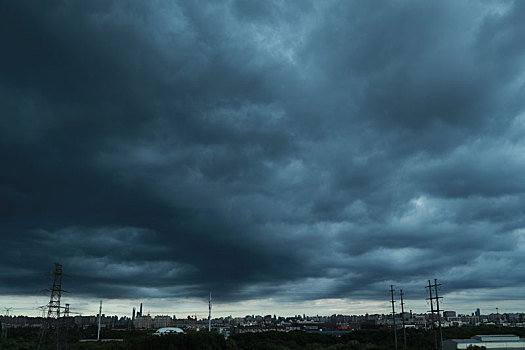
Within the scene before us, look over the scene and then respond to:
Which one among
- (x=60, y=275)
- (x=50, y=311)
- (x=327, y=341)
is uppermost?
(x=60, y=275)

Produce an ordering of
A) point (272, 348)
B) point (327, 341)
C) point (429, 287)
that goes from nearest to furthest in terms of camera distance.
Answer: point (429, 287), point (272, 348), point (327, 341)

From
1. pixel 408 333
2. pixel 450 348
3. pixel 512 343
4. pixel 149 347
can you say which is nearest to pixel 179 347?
pixel 149 347

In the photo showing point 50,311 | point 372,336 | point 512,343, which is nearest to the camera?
point 50,311

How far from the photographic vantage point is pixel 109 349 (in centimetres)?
11875

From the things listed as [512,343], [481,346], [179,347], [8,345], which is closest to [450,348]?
[481,346]

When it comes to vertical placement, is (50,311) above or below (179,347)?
above

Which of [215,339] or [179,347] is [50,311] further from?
[215,339]

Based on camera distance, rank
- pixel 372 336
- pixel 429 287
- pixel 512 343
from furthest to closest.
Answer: pixel 372 336, pixel 512 343, pixel 429 287

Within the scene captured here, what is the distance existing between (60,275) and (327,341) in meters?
155

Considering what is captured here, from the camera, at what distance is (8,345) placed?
120 m

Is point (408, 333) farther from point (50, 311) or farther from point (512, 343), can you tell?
point (50, 311)

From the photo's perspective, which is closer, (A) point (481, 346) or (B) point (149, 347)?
(B) point (149, 347)

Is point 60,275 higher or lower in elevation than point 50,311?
higher

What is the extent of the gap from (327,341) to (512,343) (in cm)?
9933
